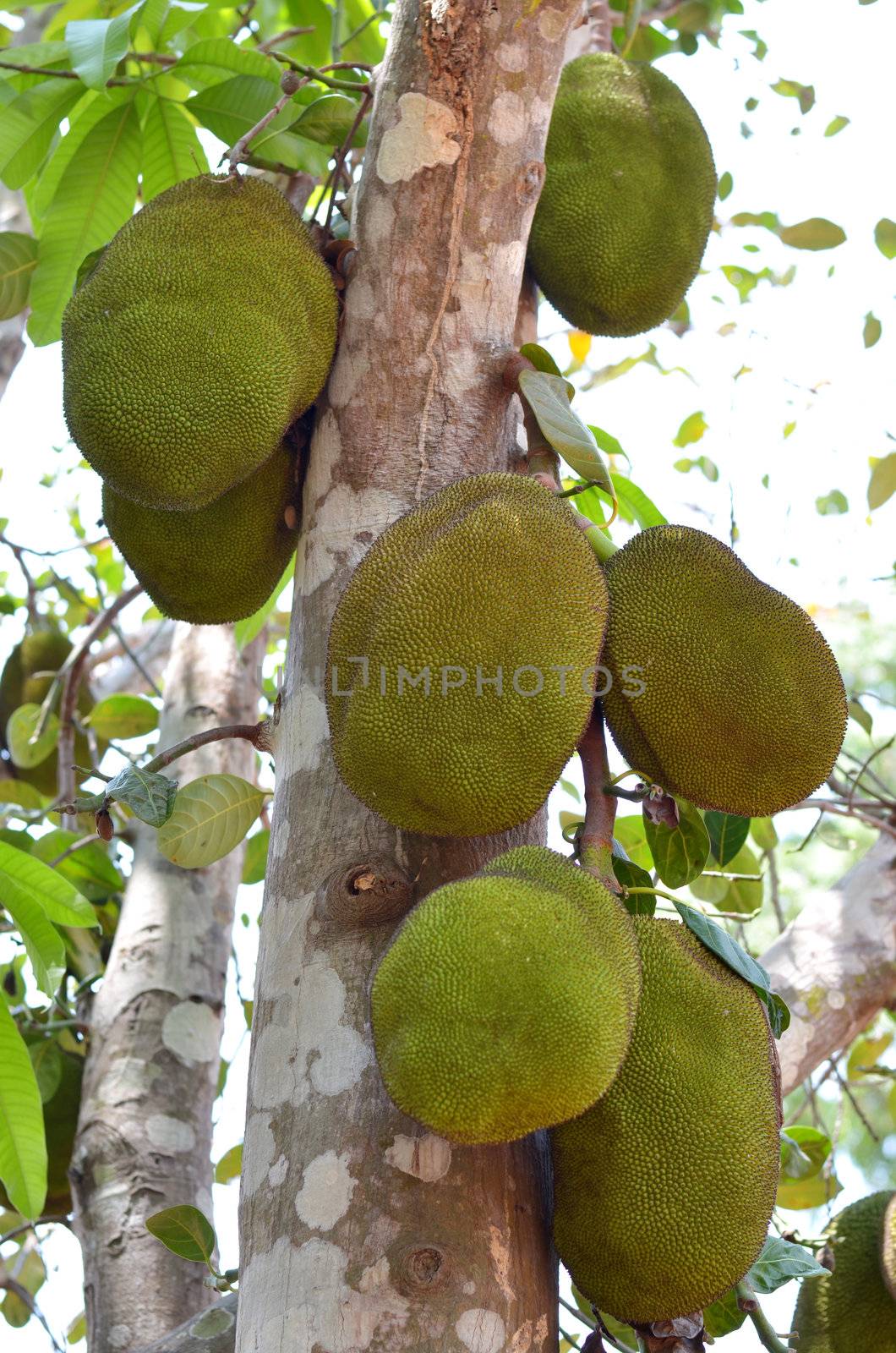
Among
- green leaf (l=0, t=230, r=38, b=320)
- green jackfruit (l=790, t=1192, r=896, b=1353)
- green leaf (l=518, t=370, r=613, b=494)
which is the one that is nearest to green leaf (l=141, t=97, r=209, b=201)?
green leaf (l=0, t=230, r=38, b=320)

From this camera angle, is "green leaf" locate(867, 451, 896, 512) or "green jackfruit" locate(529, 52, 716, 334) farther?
"green leaf" locate(867, 451, 896, 512)

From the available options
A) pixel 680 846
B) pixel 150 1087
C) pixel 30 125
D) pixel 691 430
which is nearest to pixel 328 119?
pixel 30 125

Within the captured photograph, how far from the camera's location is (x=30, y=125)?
5.61 feet

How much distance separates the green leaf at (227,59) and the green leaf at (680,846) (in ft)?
3.49

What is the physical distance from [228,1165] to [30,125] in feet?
5.92

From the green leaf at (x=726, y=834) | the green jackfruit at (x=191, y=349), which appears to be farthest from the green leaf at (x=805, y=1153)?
the green jackfruit at (x=191, y=349)

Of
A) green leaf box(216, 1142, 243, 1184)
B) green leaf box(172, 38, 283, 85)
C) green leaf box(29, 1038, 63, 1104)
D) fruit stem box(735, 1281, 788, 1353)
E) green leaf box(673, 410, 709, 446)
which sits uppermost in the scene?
green leaf box(172, 38, 283, 85)

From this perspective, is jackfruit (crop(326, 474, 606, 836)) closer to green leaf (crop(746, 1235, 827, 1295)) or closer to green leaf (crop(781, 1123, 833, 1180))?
green leaf (crop(746, 1235, 827, 1295))

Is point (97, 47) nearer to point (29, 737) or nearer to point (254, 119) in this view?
point (254, 119)

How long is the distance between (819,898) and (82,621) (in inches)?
91.5

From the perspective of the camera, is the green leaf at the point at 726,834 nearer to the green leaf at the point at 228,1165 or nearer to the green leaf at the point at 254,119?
the green leaf at the point at 254,119

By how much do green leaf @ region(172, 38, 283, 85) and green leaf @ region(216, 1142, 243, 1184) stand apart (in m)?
1.78

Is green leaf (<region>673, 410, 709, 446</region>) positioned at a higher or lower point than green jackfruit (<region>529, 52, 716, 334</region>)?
lower

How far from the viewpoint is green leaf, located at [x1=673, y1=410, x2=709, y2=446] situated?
3.47 metres
